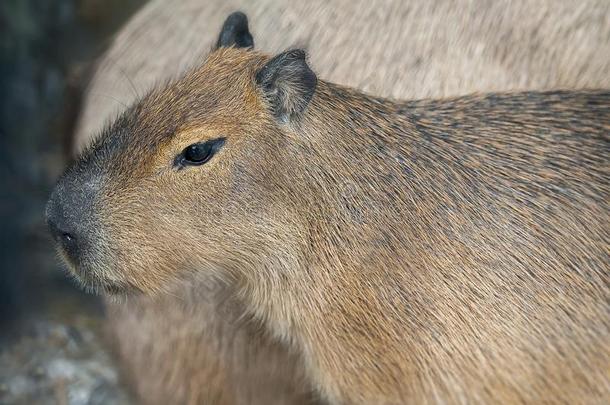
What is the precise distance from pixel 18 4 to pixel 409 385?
6.51ft

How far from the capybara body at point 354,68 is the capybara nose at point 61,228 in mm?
339

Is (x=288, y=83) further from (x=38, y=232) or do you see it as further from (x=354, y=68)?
(x=38, y=232)

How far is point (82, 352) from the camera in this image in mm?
3018

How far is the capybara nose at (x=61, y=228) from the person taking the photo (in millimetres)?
1554

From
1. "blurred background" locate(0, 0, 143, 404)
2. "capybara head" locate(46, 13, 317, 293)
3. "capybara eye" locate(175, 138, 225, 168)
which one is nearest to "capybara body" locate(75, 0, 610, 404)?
"capybara head" locate(46, 13, 317, 293)

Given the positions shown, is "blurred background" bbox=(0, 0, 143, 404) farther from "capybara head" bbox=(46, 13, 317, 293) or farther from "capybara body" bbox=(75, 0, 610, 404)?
"capybara head" bbox=(46, 13, 317, 293)

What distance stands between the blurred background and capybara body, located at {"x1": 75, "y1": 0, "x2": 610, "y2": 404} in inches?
26.5

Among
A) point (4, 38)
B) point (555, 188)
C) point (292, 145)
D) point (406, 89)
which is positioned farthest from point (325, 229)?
point (4, 38)

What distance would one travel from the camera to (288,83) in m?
1.54

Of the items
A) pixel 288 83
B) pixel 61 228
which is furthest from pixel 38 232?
pixel 288 83

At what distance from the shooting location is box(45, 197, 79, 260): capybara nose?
155 cm

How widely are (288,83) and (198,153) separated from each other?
0.20 metres

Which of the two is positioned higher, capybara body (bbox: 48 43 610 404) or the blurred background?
capybara body (bbox: 48 43 610 404)

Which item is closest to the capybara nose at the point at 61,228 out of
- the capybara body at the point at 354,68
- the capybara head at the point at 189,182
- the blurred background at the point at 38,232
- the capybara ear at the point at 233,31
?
the capybara head at the point at 189,182
